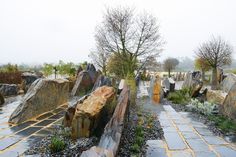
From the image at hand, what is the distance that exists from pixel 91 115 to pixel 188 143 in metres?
2.26

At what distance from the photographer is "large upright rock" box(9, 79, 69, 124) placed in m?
8.40

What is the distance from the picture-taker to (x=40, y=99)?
9.37 meters

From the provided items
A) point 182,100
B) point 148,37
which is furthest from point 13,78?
point 148,37

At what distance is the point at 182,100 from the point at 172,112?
2.88 meters

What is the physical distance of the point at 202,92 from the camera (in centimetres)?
1454

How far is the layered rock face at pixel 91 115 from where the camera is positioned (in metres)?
6.27

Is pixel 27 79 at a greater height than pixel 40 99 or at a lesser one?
greater

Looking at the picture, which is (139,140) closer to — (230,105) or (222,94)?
(230,105)

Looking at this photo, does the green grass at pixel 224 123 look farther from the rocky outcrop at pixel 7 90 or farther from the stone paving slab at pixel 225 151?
the rocky outcrop at pixel 7 90

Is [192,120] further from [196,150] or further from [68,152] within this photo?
[68,152]

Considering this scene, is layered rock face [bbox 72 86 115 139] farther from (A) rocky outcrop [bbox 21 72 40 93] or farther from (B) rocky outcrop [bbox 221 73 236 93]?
(A) rocky outcrop [bbox 21 72 40 93]

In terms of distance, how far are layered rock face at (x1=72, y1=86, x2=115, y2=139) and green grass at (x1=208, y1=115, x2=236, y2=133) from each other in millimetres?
3135

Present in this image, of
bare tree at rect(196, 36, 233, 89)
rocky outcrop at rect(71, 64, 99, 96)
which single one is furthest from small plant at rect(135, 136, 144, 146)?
bare tree at rect(196, 36, 233, 89)

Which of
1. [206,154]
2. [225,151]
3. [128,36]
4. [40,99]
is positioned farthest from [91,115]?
[128,36]
